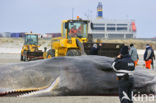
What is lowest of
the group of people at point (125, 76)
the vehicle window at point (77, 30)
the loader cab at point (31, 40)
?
the loader cab at point (31, 40)

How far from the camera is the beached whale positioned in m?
8.38

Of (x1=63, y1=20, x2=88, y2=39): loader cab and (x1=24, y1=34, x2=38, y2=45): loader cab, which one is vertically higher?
(x1=63, y1=20, x2=88, y2=39): loader cab

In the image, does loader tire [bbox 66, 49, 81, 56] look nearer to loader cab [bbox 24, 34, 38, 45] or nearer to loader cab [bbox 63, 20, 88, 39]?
loader cab [bbox 63, 20, 88, 39]

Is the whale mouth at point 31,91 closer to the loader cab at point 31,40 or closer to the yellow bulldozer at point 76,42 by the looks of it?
the yellow bulldozer at point 76,42

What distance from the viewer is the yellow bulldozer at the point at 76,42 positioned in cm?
1991

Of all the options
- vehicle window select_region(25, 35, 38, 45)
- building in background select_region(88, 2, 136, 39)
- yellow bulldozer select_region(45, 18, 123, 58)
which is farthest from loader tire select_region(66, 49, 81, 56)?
building in background select_region(88, 2, 136, 39)

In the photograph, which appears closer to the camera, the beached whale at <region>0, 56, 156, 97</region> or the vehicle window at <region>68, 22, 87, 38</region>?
the beached whale at <region>0, 56, 156, 97</region>

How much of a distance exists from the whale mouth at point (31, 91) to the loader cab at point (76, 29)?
13200mm

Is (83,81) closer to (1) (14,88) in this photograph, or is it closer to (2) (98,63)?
(2) (98,63)

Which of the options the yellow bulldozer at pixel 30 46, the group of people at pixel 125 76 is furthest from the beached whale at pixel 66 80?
the yellow bulldozer at pixel 30 46

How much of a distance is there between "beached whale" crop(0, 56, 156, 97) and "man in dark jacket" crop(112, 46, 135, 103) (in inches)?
61.4

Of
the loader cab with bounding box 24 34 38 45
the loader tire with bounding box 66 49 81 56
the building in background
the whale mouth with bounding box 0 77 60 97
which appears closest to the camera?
the whale mouth with bounding box 0 77 60 97

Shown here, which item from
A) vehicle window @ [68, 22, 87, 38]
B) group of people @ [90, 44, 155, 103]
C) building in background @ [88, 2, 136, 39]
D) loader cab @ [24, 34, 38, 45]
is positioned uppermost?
vehicle window @ [68, 22, 87, 38]

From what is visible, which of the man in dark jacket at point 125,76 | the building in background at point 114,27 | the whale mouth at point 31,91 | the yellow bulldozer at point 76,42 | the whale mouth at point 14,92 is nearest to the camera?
the man in dark jacket at point 125,76
